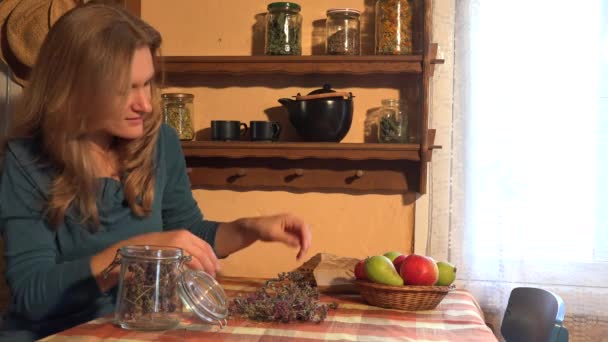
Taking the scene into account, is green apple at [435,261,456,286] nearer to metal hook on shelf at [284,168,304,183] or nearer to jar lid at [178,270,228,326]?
jar lid at [178,270,228,326]

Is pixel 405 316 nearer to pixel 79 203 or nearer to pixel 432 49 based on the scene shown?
pixel 79 203

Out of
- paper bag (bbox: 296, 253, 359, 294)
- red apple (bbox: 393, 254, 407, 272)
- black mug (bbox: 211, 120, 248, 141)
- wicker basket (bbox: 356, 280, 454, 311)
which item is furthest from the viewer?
black mug (bbox: 211, 120, 248, 141)

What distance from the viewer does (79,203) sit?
4.79 feet

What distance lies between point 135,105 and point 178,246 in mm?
360

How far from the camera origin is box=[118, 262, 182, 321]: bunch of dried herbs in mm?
1188

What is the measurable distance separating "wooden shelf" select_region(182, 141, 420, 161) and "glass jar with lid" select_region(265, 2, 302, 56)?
0.95ft

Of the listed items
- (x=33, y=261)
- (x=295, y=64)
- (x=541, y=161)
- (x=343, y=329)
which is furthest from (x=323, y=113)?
(x=33, y=261)

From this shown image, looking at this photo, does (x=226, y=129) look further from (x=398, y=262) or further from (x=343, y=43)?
(x=398, y=262)

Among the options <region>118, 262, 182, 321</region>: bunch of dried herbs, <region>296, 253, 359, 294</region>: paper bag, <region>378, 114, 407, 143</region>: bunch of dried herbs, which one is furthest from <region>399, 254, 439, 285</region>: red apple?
<region>378, 114, 407, 143</region>: bunch of dried herbs

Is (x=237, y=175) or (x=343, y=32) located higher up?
(x=343, y=32)

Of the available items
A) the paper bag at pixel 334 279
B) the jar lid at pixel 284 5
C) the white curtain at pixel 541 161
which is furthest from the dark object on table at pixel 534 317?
the jar lid at pixel 284 5

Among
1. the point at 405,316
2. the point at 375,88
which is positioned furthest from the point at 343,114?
the point at 405,316

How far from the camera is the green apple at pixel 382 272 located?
161 cm

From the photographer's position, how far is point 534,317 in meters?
1.62
